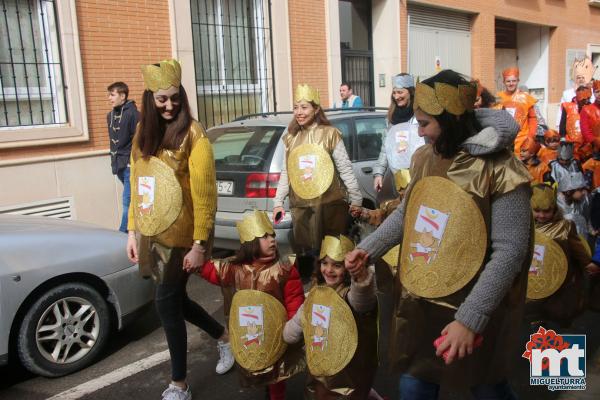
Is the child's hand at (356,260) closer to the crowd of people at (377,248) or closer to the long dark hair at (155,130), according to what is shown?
the crowd of people at (377,248)

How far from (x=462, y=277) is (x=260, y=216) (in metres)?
1.41

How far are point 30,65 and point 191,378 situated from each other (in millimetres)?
6041

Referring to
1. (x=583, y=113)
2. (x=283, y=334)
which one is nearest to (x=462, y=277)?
(x=283, y=334)

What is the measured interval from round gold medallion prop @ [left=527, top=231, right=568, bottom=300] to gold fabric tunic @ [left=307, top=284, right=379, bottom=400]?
1550 millimetres

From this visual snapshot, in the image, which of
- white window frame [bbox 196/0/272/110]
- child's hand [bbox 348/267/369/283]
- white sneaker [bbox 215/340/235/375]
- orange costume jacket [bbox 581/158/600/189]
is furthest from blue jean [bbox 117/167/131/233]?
child's hand [bbox 348/267/369/283]

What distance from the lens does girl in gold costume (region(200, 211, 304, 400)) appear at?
3064 millimetres

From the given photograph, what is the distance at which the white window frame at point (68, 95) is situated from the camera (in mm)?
7910

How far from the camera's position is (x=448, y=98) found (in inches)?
81.4

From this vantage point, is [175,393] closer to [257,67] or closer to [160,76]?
[160,76]

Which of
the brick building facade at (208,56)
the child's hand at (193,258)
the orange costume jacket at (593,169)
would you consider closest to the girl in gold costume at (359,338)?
the child's hand at (193,258)

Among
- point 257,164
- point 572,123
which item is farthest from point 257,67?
point 572,123

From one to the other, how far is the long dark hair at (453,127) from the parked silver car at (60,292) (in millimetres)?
2716

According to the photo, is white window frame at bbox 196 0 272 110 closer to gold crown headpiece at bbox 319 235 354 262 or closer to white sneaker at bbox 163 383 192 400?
white sneaker at bbox 163 383 192 400

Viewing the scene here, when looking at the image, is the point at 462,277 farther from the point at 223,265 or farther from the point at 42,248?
the point at 42,248
